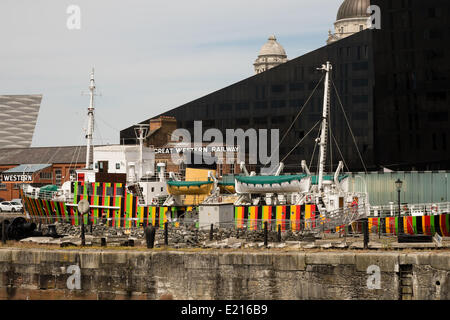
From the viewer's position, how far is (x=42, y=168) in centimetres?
9162

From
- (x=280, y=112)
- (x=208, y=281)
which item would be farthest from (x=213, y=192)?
(x=280, y=112)

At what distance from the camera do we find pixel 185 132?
266 feet

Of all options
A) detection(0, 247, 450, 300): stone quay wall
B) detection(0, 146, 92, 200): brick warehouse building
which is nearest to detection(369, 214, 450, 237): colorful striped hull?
detection(0, 247, 450, 300): stone quay wall

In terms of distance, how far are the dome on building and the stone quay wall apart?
166 m

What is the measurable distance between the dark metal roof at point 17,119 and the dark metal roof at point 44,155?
44144mm

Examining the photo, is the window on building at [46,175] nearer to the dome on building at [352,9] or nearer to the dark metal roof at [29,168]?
the dark metal roof at [29,168]

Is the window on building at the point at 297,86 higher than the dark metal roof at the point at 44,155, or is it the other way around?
the window on building at the point at 297,86

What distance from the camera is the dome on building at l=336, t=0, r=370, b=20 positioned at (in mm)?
191125

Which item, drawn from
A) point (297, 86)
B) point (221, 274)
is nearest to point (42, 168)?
point (297, 86)

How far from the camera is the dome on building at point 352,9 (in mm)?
191125

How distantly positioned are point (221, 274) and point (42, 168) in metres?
65.1

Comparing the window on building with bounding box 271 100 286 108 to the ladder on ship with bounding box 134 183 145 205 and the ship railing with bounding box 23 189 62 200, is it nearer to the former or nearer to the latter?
the ship railing with bounding box 23 189 62 200

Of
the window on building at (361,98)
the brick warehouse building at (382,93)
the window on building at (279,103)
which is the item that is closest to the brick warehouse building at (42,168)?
the window on building at (279,103)

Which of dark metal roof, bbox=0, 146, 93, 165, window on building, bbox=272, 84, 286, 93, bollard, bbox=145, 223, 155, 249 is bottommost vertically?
bollard, bbox=145, 223, 155, 249
